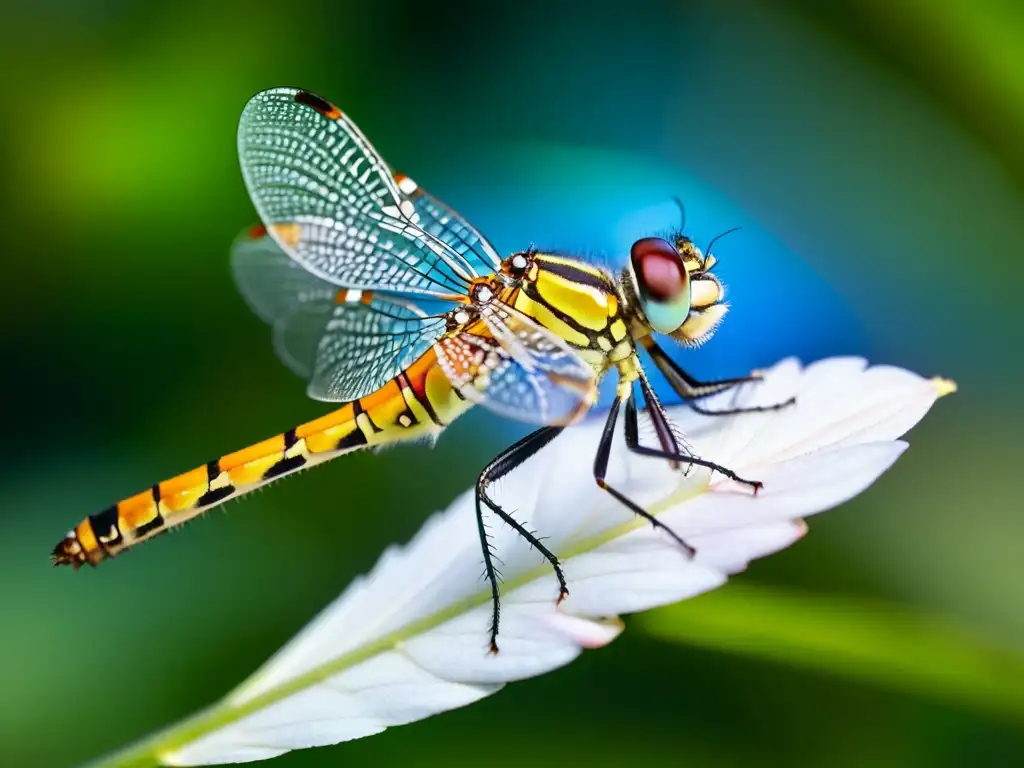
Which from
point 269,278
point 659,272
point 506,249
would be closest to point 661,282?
point 659,272

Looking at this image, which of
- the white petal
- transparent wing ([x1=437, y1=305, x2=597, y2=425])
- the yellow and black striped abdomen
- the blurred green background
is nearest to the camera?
the white petal

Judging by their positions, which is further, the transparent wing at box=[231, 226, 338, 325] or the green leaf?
the transparent wing at box=[231, 226, 338, 325]

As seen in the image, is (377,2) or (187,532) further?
(377,2)

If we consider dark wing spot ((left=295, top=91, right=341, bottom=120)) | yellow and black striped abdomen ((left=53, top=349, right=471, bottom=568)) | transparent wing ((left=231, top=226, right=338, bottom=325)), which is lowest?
yellow and black striped abdomen ((left=53, top=349, right=471, bottom=568))

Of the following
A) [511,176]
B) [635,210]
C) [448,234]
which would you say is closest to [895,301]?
[635,210]

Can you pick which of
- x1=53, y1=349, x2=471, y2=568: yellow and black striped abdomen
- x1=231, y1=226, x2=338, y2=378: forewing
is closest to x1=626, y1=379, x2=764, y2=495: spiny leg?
x1=53, y1=349, x2=471, y2=568: yellow and black striped abdomen

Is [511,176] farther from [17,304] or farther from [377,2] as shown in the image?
[17,304]

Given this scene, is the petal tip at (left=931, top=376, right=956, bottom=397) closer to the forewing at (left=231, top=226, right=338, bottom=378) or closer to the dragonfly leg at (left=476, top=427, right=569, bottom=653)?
the dragonfly leg at (left=476, top=427, right=569, bottom=653)
